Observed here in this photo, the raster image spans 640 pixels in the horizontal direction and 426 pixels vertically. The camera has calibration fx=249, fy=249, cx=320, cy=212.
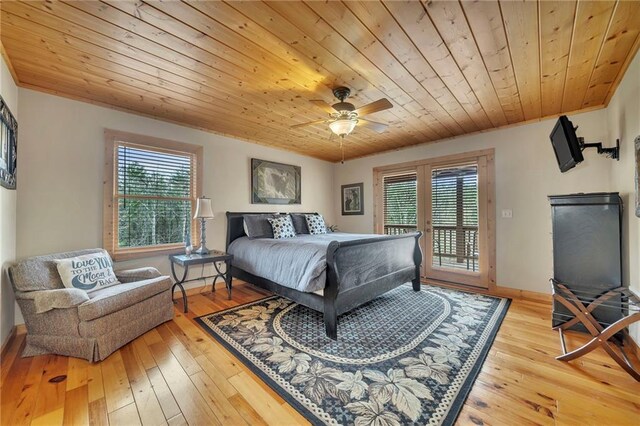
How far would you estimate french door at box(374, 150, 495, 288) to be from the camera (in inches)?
148

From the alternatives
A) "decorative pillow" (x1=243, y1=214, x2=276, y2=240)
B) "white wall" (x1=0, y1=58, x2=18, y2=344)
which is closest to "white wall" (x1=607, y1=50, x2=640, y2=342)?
"decorative pillow" (x1=243, y1=214, x2=276, y2=240)

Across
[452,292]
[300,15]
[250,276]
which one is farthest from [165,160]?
[452,292]

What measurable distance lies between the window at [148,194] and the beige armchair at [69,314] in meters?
0.82

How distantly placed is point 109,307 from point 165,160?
6.71ft

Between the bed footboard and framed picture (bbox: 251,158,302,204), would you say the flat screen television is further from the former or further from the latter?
framed picture (bbox: 251,158,302,204)

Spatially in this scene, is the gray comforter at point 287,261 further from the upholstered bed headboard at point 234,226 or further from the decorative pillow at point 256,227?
the upholstered bed headboard at point 234,226

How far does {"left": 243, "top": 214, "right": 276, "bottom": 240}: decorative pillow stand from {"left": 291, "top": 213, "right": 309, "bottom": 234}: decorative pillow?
61cm

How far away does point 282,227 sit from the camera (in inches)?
153

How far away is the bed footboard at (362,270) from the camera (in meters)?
→ 2.33

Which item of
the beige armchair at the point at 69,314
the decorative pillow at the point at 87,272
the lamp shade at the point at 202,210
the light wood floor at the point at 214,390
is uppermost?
the lamp shade at the point at 202,210

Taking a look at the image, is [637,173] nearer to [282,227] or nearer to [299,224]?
[282,227]

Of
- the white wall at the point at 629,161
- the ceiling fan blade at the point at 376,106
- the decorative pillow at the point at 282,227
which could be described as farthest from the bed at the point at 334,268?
the white wall at the point at 629,161

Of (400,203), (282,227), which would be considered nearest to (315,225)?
(282,227)

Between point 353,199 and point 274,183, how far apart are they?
1.80 metres
